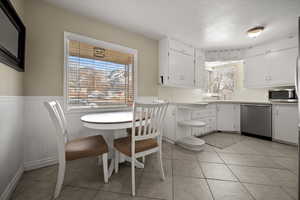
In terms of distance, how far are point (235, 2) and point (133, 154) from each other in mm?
2482

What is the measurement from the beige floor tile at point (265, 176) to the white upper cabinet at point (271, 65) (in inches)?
89.4

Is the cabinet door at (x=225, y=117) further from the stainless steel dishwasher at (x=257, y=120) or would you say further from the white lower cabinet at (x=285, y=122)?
the white lower cabinet at (x=285, y=122)

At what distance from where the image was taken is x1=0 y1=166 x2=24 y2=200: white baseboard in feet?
3.63

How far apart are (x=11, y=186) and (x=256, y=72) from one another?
5103 mm

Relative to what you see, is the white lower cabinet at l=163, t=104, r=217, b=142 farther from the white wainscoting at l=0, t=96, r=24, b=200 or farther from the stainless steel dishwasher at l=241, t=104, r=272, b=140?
the white wainscoting at l=0, t=96, r=24, b=200

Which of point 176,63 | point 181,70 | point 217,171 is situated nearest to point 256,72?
point 181,70

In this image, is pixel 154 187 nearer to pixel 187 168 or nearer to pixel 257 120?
pixel 187 168

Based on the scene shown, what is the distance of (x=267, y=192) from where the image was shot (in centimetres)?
127

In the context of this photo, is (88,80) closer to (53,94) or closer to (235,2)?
(53,94)

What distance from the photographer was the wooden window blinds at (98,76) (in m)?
1.94

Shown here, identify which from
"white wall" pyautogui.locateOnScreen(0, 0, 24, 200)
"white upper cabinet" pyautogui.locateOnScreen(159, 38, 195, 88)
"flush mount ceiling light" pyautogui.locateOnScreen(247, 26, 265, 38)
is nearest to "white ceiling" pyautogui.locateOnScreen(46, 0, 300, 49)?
"flush mount ceiling light" pyautogui.locateOnScreen(247, 26, 265, 38)

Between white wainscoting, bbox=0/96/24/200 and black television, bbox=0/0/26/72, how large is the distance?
388mm

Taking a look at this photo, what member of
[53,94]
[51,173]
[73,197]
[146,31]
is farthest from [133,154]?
[146,31]

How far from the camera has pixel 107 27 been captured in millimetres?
2211
